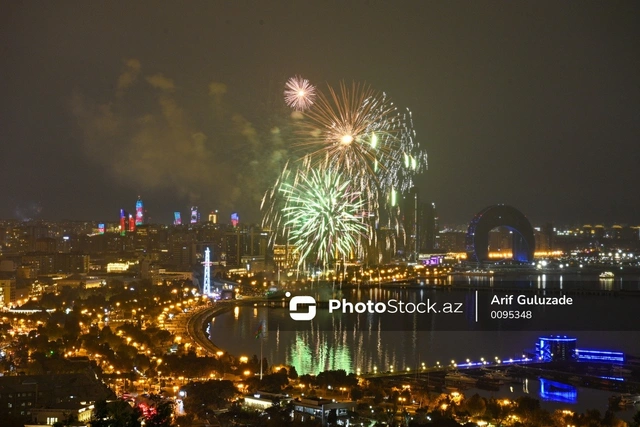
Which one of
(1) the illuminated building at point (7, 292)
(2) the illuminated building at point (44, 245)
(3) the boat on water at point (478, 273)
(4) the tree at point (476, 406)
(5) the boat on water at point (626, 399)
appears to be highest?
(2) the illuminated building at point (44, 245)

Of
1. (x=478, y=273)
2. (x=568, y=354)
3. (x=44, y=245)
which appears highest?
(x=44, y=245)

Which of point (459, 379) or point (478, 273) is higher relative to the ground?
point (478, 273)

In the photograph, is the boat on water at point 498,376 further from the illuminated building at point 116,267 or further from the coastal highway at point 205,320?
the illuminated building at point 116,267

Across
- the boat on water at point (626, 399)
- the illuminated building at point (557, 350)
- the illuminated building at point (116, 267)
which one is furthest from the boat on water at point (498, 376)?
the illuminated building at point (116, 267)

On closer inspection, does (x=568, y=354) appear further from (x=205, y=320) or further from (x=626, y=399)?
(x=205, y=320)

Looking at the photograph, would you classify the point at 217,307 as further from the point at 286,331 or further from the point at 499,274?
the point at 499,274

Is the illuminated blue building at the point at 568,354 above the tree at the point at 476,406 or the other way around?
above

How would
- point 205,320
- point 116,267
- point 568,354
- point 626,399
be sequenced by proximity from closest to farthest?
point 626,399
point 568,354
point 205,320
point 116,267

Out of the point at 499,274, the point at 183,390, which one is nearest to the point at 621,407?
the point at 183,390

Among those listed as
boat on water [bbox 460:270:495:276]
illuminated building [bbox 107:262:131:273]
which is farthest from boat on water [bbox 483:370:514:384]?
boat on water [bbox 460:270:495:276]

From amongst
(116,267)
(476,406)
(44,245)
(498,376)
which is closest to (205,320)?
(498,376)

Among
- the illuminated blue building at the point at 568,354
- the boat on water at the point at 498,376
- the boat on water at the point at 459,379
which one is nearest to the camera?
the boat on water at the point at 459,379
